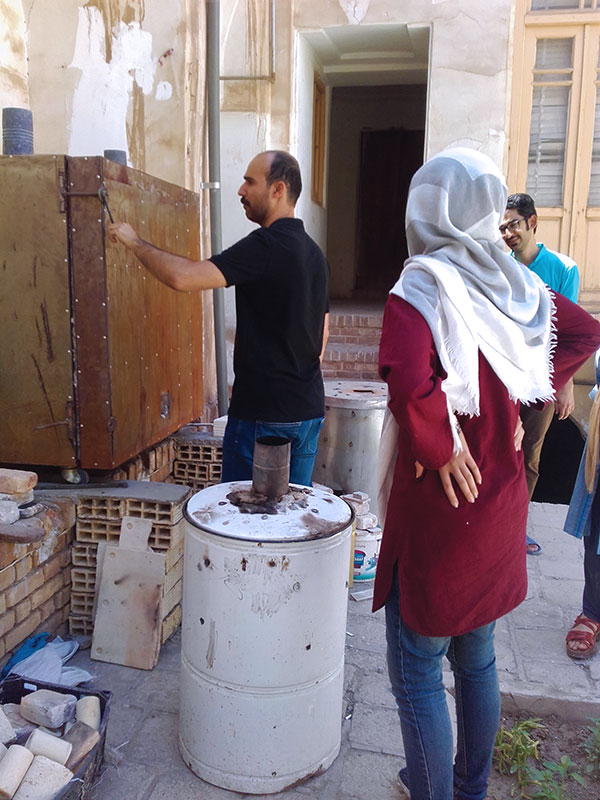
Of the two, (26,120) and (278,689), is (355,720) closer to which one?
(278,689)

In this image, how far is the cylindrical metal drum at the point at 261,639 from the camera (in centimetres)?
218

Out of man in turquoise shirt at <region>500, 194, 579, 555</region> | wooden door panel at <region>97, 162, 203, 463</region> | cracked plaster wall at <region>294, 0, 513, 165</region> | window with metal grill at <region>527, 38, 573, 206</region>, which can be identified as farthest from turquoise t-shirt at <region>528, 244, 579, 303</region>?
window with metal grill at <region>527, 38, 573, 206</region>

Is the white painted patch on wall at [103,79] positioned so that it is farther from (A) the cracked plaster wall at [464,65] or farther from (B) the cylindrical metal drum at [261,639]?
(B) the cylindrical metal drum at [261,639]

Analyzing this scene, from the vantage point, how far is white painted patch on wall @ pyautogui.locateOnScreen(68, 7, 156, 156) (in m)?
4.87

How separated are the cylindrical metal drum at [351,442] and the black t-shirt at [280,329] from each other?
153 centimetres

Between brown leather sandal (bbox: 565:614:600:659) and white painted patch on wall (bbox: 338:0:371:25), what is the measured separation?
603 centimetres

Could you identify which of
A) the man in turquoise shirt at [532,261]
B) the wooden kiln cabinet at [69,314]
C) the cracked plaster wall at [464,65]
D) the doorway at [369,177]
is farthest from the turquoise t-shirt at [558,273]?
the doorway at [369,177]

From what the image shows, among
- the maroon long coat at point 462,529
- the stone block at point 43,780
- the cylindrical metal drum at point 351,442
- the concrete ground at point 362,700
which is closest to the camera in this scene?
the maroon long coat at point 462,529

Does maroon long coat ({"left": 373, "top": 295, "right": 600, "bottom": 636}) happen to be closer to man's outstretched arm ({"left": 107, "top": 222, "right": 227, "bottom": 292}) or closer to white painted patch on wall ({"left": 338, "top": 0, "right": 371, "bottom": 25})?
man's outstretched arm ({"left": 107, "top": 222, "right": 227, "bottom": 292})

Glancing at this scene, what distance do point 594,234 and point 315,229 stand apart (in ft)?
10.9

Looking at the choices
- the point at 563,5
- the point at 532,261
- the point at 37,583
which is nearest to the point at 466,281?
the point at 37,583

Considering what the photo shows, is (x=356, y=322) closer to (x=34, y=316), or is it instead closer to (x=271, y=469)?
(x=34, y=316)

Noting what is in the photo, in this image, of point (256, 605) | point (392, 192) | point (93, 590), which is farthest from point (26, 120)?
point (392, 192)

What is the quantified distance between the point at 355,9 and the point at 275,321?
547 cm
